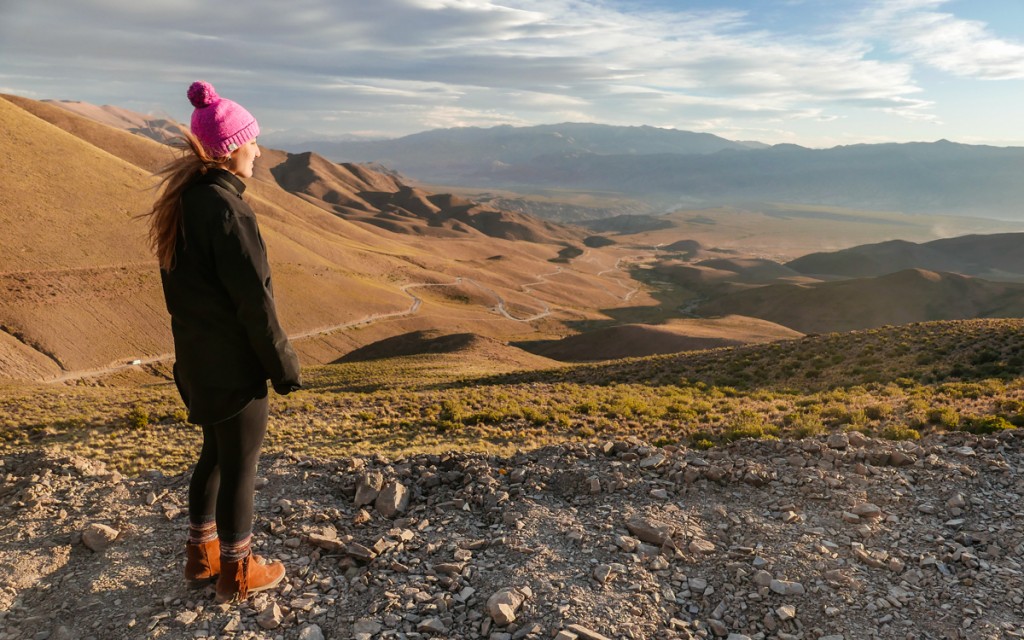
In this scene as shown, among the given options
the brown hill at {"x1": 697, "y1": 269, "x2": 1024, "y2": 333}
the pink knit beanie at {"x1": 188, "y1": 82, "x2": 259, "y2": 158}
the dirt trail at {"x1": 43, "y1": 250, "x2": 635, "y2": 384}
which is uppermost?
the pink knit beanie at {"x1": 188, "y1": 82, "x2": 259, "y2": 158}

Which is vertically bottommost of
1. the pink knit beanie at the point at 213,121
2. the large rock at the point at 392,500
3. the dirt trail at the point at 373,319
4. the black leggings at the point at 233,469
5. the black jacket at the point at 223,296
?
the dirt trail at the point at 373,319

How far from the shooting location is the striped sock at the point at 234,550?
4598 millimetres

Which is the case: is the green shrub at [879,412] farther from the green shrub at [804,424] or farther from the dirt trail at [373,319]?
the dirt trail at [373,319]

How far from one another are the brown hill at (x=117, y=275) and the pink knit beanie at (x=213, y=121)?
21.1 m

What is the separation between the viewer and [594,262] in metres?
170

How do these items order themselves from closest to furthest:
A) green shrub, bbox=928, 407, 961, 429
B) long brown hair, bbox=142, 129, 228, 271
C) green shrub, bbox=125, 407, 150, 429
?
long brown hair, bbox=142, 129, 228, 271, green shrub, bbox=928, 407, 961, 429, green shrub, bbox=125, 407, 150, 429

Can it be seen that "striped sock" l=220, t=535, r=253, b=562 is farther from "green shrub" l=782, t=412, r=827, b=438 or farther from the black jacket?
"green shrub" l=782, t=412, r=827, b=438

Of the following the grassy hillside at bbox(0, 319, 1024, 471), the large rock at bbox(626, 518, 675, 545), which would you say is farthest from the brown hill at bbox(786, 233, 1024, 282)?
the large rock at bbox(626, 518, 675, 545)

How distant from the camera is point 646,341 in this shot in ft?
200

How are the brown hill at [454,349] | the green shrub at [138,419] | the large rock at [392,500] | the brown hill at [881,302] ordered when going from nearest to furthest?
the large rock at [392,500] → the green shrub at [138,419] → the brown hill at [454,349] → the brown hill at [881,302]

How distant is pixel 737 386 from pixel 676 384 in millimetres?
2269

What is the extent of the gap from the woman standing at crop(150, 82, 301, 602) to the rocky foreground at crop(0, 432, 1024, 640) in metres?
1.15

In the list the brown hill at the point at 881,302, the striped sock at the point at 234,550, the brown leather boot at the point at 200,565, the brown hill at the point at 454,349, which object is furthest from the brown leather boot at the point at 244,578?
the brown hill at the point at 881,302

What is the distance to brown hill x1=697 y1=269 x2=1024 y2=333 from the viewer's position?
87.8 meters
